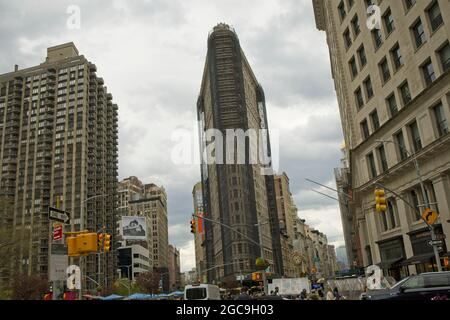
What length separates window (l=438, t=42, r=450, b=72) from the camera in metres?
28.5

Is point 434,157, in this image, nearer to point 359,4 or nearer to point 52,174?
point 359,4

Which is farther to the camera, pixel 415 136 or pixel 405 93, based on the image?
pixel 405 93

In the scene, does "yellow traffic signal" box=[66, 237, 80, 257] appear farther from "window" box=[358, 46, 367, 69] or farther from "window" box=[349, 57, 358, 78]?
"window" box=[349, 57, 358, 78]

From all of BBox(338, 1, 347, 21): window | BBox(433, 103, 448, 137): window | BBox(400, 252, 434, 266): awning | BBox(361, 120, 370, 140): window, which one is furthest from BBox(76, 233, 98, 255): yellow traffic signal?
BBox(338, 1, 347, 21): window

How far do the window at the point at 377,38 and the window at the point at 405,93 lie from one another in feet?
16.8

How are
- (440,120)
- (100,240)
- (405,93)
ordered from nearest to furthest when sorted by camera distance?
(100,240) → (440,120) → (405,93)

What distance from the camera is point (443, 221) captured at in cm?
2855

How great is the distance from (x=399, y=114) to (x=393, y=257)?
11776mm

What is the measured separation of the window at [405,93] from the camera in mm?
33094

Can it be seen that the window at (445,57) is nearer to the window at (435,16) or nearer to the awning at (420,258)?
the window at (435,16)

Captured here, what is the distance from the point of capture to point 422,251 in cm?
3077

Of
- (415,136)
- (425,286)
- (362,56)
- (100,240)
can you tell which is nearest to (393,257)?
(415,136)

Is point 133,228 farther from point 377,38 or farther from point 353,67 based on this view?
point 377,38

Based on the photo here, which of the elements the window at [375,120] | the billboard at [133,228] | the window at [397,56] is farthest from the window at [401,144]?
the billboard at [133,228]
